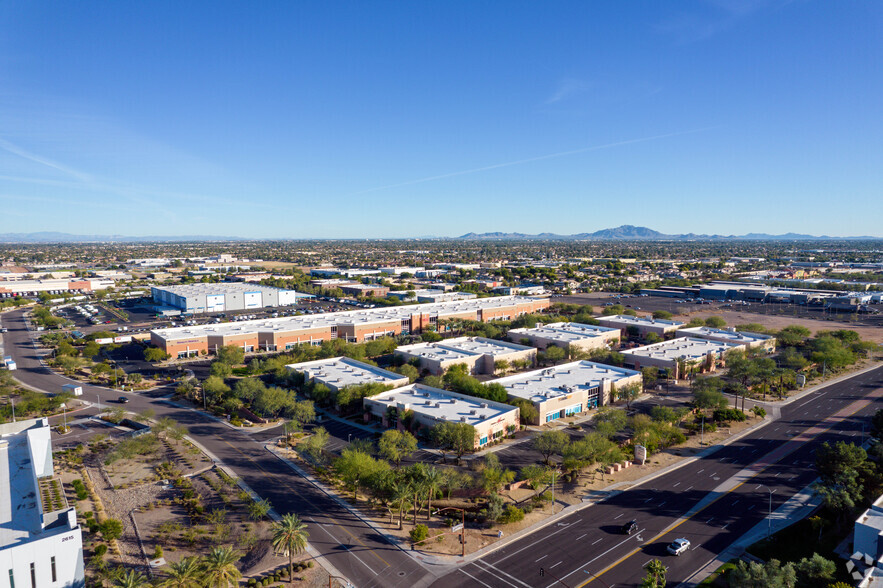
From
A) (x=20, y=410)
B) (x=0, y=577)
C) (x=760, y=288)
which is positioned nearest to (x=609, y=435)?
(x=0, y=577)

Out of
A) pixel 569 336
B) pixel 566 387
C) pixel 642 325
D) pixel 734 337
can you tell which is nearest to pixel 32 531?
pixel 566 387

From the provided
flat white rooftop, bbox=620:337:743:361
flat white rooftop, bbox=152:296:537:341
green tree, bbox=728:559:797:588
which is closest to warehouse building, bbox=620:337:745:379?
flat white rooftop, bbox=620:337:743:361

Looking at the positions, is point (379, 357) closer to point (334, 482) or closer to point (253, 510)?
point (334, 482)

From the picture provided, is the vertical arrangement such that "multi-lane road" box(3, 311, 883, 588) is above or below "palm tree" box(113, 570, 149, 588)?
below

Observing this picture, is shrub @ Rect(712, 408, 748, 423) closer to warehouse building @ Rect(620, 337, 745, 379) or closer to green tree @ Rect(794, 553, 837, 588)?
warehouse building @ Rect(620, 337, 745, 379)

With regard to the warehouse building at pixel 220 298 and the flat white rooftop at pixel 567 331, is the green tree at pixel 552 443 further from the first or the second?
the warehouse building at pixel 220 298

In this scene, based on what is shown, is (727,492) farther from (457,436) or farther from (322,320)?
(322,320)

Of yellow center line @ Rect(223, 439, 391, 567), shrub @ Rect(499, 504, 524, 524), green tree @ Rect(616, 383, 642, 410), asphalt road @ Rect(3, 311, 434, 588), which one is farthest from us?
green tree @ Rect(616, 383, 642, 410)

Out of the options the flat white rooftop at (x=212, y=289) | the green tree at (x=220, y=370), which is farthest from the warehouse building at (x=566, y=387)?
the flat white rooftop at (x=212, y=289)
